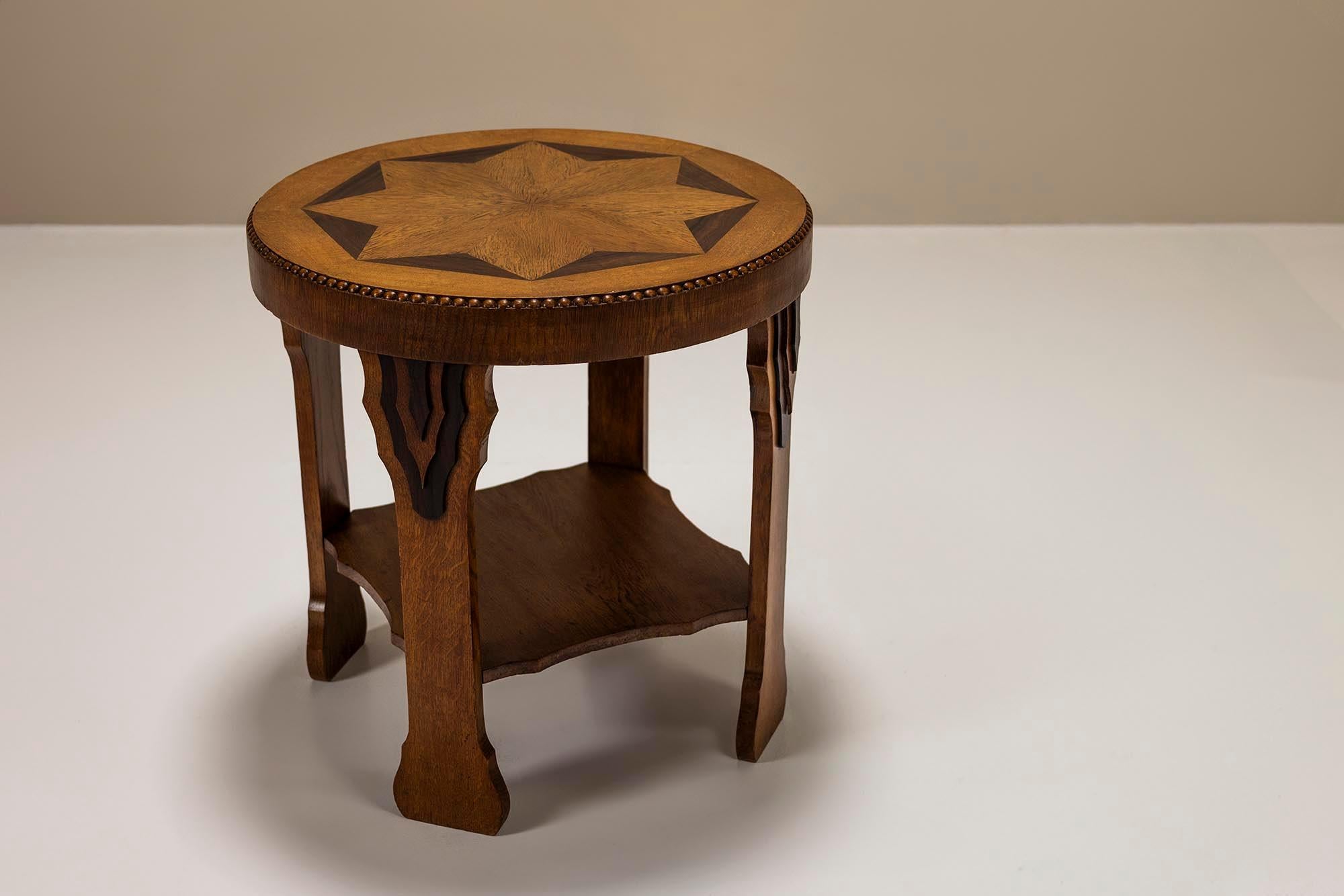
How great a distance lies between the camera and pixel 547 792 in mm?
2191

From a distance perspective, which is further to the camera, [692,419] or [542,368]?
[542,368]

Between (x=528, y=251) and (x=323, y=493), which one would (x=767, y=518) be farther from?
(x=323, y=493)

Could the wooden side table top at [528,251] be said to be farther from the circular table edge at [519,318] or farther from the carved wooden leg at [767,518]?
the carved wooden leg at [767,518]

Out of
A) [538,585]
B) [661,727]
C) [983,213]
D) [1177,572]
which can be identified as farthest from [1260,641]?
[983,213]

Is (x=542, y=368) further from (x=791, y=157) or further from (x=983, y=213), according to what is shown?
(x=983, y=213)

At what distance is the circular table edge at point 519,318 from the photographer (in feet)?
5.73

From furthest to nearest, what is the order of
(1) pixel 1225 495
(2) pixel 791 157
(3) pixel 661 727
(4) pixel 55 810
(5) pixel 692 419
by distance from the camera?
(2) pixel 791 157 → (5) pixel 692 419 → (1) pixel 1225 495 → (3) pixel 661 727 → (4) pixel 55 810

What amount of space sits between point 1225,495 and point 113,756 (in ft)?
7.24

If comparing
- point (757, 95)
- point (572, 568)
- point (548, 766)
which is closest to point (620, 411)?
point (572, 568)

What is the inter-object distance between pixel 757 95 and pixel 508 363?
10.2ft

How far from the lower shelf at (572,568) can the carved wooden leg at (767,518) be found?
0.05 m

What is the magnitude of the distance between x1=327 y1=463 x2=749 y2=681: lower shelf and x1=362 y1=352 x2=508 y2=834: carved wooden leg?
0.27 ft

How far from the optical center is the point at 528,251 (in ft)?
6.23

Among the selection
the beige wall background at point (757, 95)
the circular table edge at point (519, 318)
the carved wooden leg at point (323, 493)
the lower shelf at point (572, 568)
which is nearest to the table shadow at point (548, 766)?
the carved wooden leg at point (323, 493)
